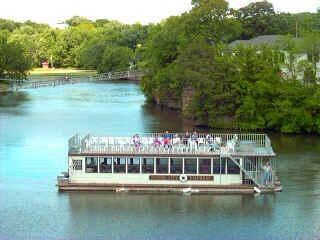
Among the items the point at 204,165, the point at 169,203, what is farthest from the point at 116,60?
the point at 169,203

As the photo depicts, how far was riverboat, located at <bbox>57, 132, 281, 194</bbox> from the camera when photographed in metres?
44.6

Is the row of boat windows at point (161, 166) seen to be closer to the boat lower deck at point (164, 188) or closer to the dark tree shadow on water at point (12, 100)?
the boat lower deck at point (164, 188)

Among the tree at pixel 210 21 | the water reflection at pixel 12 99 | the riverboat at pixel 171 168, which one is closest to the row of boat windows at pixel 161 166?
the riverboat at pixel 171 168

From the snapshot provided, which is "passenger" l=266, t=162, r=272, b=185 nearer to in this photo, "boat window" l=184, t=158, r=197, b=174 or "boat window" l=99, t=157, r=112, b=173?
"boat window" l=184, t=158, r=197, b=174

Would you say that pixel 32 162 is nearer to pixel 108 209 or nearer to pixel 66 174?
pixel 66 174

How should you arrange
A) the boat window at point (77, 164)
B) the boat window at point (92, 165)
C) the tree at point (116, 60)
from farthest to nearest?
the tree at point (116, 60), the boat window at point (92, 165), the boat window at point (77, 164)

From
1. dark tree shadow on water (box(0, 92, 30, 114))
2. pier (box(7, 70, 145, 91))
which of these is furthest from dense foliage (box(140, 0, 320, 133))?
pier (box(7, 70, 145, 91))

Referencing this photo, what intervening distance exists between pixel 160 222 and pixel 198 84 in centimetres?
3999

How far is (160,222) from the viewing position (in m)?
38.9

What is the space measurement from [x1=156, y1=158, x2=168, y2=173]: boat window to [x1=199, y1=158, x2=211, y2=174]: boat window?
198cm

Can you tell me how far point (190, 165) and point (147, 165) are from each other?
8.16 feet

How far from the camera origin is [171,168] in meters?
45.4

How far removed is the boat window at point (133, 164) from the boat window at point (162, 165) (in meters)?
1.15

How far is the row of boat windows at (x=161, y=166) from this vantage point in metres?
45.1
